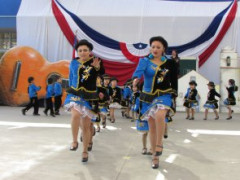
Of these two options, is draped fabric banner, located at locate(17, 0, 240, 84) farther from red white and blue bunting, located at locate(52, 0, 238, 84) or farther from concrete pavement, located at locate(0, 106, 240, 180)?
concrete pavement, located at locate(0, 106, 240, 180)

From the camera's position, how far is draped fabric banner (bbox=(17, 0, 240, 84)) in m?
15.3

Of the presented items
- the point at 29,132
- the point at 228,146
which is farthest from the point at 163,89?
the point at 29,132

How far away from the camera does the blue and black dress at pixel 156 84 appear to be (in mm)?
4434

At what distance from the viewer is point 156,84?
176 inches

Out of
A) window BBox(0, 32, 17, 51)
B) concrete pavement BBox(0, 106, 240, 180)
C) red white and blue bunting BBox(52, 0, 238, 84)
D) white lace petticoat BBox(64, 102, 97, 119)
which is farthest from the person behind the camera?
window BBox(0, 32, 17, 51)

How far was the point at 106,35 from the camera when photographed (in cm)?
1605

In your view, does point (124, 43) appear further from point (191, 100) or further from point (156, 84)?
point (156, 84)

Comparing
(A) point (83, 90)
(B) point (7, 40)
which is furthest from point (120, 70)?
(A) point (83, 90)

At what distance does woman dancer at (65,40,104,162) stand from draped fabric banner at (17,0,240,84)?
1079 cm

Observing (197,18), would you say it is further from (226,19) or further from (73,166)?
(73,166)

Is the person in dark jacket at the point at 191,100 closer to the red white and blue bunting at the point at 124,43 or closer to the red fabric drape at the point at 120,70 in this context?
the red white and blue bunting at the point at 124,43

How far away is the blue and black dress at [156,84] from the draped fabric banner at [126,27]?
11005mm

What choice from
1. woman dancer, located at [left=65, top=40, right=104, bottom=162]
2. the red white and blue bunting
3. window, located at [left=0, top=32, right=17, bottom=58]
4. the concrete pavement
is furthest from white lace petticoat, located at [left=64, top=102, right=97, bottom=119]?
window, located at [left=0, top=32, right=17, bottom=58]

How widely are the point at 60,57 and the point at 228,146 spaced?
11842mm
